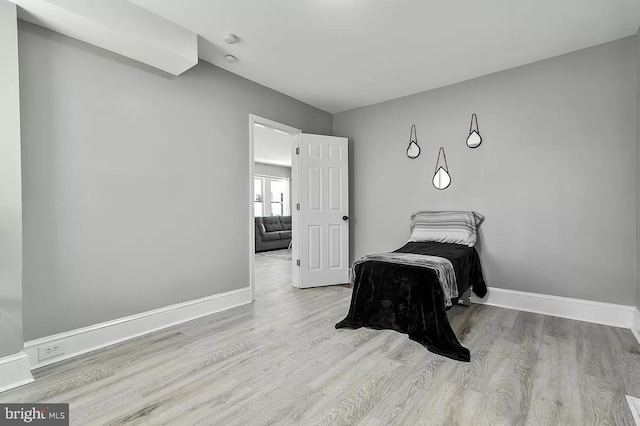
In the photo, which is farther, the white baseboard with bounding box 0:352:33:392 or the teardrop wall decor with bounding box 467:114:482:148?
the teardrop wall decor with bounding box 467:114:482:148

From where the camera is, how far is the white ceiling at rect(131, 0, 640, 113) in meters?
2.19

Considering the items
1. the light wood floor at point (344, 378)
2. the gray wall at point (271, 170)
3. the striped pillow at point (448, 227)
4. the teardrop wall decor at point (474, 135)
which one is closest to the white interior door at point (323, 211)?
the striped pillow at point (448, 227)

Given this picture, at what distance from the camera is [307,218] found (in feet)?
13.1

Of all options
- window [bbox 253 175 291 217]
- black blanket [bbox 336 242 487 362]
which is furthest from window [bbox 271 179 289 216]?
black blanket [bbox 336 242 487 362]

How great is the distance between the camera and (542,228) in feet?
9.78

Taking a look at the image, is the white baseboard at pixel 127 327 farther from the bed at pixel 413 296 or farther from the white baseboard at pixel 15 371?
the bed at pixel 413 296

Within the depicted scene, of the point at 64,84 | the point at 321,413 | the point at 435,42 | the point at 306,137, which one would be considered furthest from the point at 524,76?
the point at 64,84

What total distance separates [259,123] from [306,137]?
0.70m

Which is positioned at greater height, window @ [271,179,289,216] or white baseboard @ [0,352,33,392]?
window @ [271,179,289,216]

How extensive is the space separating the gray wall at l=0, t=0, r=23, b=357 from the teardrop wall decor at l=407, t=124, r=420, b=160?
143 inches

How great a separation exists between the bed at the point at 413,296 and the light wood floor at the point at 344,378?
11 centimetres

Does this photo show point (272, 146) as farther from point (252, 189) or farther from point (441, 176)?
point (441, 176)

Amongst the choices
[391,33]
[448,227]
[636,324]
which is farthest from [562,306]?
[391,33]

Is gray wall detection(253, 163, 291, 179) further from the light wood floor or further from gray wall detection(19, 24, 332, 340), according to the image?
the light wood floor
